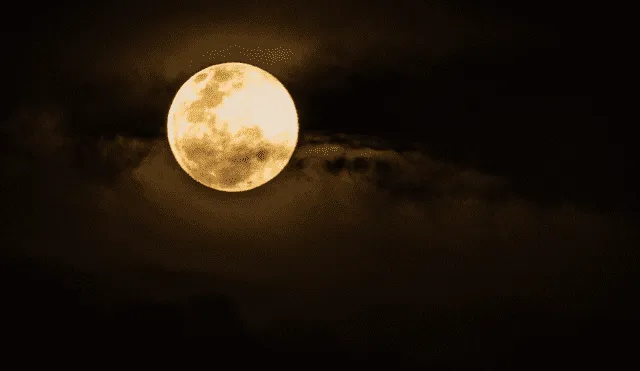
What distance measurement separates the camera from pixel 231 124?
118 inches

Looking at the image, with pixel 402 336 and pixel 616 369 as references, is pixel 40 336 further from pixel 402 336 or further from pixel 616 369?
pixel 616 369

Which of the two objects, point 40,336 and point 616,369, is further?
point 40,336

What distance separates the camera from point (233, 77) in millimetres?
3057

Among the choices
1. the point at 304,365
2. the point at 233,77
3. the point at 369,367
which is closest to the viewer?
the point at 233,77

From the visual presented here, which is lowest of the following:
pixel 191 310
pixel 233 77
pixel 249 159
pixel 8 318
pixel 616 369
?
pixel 616 369

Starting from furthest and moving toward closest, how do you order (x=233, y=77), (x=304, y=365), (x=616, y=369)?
(x=304, y=365)
(x=616, y=369)
(x=233, y=77)

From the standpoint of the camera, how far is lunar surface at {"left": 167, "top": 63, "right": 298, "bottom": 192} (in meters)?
3.00

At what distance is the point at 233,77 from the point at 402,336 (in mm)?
2842

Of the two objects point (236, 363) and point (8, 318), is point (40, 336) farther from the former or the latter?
point (236, 363)

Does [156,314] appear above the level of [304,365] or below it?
above

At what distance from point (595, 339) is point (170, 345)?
3.76 metres

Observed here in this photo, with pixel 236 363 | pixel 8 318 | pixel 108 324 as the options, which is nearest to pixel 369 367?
Result: pixel 236 363

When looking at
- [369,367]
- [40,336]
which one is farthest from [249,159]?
[40,336]

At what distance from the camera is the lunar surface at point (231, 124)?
300 centimetres
